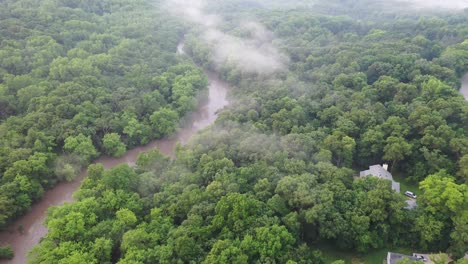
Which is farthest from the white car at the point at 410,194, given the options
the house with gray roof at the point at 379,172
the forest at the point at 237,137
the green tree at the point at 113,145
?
the green tree at the point at 113,145

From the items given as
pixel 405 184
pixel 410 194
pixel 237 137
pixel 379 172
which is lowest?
pixel 405 184

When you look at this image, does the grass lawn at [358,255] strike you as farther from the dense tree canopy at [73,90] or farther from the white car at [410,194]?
the dense tree canopy at [73,90]

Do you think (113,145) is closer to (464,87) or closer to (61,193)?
(61,193)

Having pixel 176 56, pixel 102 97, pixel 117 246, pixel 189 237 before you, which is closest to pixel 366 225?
pixel 189 237

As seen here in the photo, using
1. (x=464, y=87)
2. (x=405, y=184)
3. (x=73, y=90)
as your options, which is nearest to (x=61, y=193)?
(x=73, y=90)

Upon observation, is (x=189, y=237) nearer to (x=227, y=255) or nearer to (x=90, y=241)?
(x=227, y=255)

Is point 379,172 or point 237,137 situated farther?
point 237,137
